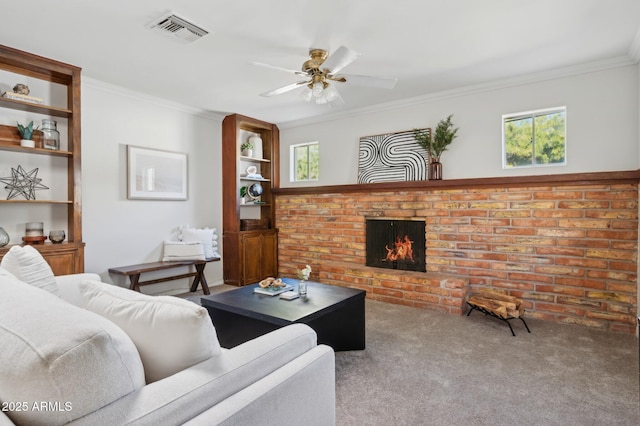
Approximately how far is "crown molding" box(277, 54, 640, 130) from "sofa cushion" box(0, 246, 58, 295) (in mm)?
3718

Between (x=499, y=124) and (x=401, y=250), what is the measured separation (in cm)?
173

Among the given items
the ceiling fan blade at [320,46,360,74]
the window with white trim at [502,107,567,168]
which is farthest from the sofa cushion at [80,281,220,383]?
the window with white trim at [502,107,567,168]

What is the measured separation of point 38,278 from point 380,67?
2927mm

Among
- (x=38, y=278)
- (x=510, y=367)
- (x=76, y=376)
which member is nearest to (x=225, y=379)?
(x=76, y=376)

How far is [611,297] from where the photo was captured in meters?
3.03

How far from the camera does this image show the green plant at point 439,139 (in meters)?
3.81

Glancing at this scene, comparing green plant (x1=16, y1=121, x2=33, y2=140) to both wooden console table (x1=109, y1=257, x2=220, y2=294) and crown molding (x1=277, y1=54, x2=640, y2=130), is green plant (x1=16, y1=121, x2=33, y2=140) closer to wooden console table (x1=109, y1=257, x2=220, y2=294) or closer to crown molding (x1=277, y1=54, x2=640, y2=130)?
wooden console table (x1=109, y1=257, x2=220, y2=294)

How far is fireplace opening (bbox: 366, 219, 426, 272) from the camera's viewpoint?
4.05 meters

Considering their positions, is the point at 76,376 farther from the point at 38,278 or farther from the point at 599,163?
the point at 599,163

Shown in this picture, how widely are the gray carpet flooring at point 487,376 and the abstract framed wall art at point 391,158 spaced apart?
1.78 meters

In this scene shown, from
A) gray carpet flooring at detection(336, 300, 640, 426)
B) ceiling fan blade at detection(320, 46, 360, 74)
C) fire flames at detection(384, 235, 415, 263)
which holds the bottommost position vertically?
gray carpet flooring at detection(336, 300, 640, 426)

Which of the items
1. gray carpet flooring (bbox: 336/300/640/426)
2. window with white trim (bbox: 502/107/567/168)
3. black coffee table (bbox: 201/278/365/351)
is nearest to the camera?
gray carpet flooring (bbox: 336/300/640/426)

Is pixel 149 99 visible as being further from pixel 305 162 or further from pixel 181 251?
pixel 305 162

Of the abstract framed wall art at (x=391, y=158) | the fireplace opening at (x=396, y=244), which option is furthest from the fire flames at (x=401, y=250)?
the abstract framed wall art at (x=391, y=158)
